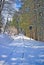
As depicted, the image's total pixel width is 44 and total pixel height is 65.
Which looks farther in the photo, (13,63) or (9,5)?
(9,5)

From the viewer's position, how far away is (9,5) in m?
19.1

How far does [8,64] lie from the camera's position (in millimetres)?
7316

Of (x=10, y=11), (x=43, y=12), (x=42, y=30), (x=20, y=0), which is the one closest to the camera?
(x=43, y=12)

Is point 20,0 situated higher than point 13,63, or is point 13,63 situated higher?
point 20,0

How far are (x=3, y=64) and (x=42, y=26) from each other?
13.7 feet

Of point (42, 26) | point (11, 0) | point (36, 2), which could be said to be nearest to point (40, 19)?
point (42, 26)

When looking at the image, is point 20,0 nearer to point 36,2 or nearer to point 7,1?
point 36,2

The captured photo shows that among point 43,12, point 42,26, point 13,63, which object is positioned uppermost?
point 43,12

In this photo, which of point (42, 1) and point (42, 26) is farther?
point (42, 26)

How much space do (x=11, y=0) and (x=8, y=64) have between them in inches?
460

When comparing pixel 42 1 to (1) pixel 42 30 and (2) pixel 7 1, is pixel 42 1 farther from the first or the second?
(2) pixel 7 1

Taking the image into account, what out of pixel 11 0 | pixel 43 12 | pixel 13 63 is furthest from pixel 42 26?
pixel 11 0

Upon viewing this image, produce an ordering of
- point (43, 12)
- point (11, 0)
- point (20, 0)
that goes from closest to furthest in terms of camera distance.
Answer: point (43, 12) < point (20, 0) < point (11, 0)

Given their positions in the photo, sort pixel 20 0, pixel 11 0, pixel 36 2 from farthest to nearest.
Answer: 1. pixel 11 0
2. pixel 20 0
3. pixel 36 2
